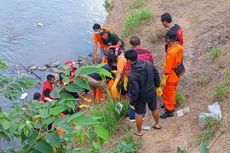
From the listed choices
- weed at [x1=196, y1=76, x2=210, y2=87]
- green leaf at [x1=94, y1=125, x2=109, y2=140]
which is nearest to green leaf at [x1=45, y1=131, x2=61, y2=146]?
green leaf at [x1=94, y1=125, x2=109, y2=140]

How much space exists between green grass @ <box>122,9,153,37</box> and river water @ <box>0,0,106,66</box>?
2.45 meters

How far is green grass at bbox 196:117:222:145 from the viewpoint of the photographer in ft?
21.4

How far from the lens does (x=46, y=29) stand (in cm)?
1596

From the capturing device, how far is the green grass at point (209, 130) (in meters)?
6.53

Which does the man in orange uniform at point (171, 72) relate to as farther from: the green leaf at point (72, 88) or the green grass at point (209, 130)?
the green leaf at point (72, 88)

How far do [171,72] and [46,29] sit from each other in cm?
977

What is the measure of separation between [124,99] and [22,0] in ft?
38.7

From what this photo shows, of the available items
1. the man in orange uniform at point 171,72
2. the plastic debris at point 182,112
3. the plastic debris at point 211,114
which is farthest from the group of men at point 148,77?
the plastic debris at point 211,114

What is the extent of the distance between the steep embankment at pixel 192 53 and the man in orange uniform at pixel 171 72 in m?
0.27

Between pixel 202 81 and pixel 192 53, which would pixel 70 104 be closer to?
pixel 202 81

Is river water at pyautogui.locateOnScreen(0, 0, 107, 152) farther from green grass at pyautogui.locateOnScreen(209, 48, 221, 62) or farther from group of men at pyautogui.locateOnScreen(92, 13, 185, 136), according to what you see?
group of men at pyautogui.locateOnScreen(92, 13, 185, 136)

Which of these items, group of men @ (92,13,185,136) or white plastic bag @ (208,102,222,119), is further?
white plastic bag @ (208,102,222,119)

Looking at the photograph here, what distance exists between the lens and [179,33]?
→ 24.5ft

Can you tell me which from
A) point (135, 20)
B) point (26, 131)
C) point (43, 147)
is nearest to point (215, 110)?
point (26, 131)
